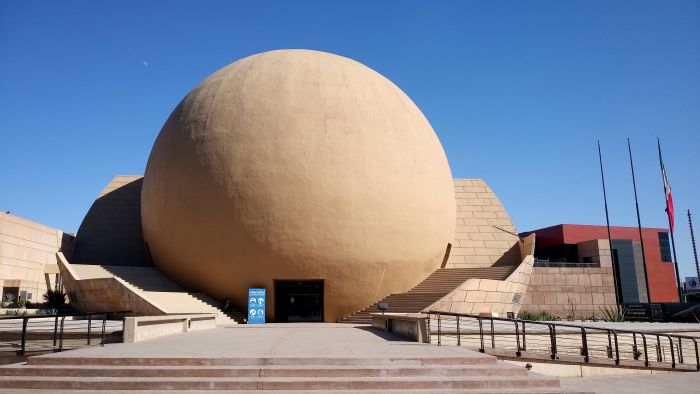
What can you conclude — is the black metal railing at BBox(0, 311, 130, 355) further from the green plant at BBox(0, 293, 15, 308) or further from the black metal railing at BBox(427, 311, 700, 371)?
the green plant at BBox(0, 293, 15, 308)

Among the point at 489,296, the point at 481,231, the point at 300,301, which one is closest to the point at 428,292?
the point at 489,296

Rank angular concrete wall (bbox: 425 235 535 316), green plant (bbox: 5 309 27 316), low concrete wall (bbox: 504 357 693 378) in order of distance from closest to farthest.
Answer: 1. low concrete wall (bbox: 504 357 693 378)
2. green plant (bbox: 5 309 27 316)
3. angular concrete wall (bbox: 425 235 535 316)

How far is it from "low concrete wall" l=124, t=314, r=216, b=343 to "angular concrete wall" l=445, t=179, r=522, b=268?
13.8 meters

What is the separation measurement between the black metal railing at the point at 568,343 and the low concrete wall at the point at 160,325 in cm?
588

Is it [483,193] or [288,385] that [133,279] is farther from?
[483,193]

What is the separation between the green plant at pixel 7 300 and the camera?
20.2m

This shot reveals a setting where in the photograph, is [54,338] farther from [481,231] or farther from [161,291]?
[481,231]

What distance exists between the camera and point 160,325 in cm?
1181

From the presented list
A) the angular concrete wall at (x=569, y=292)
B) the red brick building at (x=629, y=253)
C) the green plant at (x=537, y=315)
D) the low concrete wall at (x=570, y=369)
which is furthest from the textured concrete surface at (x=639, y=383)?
the red brick building at (x=629, y=253)

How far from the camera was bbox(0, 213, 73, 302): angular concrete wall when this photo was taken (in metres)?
21.0

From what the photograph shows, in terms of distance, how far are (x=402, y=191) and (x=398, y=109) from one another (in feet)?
13.5

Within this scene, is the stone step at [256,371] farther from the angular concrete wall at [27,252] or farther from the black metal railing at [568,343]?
the angular concrete wall at [27,252]

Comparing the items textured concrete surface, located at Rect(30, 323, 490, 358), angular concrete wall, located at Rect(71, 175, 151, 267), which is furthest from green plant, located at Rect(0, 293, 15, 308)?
textured concrete surface, located at Rect(30, 323, 490, 358)

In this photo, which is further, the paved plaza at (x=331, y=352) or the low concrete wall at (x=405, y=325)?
the low concrete wall at (x=405, y=325)
